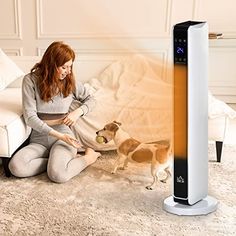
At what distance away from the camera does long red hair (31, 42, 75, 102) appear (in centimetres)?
237

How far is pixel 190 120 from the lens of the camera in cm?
190

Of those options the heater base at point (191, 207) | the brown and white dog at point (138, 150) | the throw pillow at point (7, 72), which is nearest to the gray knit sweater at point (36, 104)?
the brown and white dog at point (138, 150)

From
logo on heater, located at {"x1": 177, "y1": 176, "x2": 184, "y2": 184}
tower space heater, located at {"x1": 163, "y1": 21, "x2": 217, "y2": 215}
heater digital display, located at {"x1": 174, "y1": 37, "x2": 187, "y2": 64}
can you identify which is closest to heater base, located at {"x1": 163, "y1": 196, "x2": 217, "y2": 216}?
tower space heater, located at {"x1": 163, "y1": 21, "x2": 217, "y2": 215}

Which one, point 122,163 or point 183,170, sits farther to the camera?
point 122,163

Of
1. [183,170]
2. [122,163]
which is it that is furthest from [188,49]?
[122,163]

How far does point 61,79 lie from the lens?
246cm

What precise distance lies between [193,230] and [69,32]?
2.69 meters

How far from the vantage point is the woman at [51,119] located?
2.38 metres

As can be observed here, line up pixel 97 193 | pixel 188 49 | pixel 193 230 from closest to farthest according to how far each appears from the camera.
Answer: pixel 188 49 → pixel 193 230 → pixel 97 193

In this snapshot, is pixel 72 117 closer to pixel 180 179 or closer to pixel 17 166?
pixel 17 166

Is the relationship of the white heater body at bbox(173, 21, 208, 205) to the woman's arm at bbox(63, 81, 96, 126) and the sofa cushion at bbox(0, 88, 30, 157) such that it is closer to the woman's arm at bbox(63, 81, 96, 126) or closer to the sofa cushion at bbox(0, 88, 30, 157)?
the woman's arm at bbox(63, 81, 96, 126)

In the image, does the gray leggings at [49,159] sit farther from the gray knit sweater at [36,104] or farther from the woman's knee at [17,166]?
the gray knit sweater at [36,104]

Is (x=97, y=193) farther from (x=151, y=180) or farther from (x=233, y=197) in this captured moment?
(x=233, y=197)

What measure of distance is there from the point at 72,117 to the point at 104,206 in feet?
2.15
